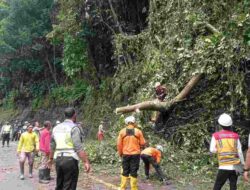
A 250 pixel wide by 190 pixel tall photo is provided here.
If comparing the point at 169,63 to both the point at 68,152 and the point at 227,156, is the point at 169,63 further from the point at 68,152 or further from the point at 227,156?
the point at 68,152

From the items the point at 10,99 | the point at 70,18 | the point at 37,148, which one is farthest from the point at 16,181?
the point at 10,99

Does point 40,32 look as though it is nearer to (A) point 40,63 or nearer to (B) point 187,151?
(A) point 40,63

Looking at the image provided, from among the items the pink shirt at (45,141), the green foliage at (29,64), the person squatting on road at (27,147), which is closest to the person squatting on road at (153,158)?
the pink shirt at (45,141)

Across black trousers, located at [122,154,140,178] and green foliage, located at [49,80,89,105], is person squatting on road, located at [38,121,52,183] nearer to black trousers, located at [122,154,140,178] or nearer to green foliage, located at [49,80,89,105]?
black trousers, located at [122,154,140,178]

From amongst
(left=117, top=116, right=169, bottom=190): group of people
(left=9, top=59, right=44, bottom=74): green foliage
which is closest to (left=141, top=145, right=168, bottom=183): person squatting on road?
(left=117, top=116, right=169, bottom=190): group of people

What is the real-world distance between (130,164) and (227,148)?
2740 mm

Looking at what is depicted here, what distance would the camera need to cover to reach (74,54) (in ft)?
90.7

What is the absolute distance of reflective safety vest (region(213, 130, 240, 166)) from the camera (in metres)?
7.31

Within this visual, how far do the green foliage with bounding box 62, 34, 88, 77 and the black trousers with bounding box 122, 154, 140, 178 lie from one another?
61.4 feet

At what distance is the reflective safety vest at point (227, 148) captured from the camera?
7.31 meters

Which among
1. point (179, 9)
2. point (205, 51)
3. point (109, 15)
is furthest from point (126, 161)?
point (109, 15)

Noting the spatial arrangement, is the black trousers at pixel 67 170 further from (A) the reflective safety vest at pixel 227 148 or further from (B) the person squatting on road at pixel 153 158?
(B) the person squatting on road at pixel 153 158

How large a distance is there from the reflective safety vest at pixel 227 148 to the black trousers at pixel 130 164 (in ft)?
8.04

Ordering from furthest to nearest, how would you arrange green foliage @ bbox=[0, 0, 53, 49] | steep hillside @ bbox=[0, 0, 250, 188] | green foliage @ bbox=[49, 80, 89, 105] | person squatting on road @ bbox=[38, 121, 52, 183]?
1. green foliage @ bbox=[0, 0, 53, 49]
2. green foliage @ bbox=[49, 80, 89, 105]
3. steep hillside @ bbox=[0, 0, 250, 188]
4. person squatting on road @ bbox=[38, 121, 52, 183]
